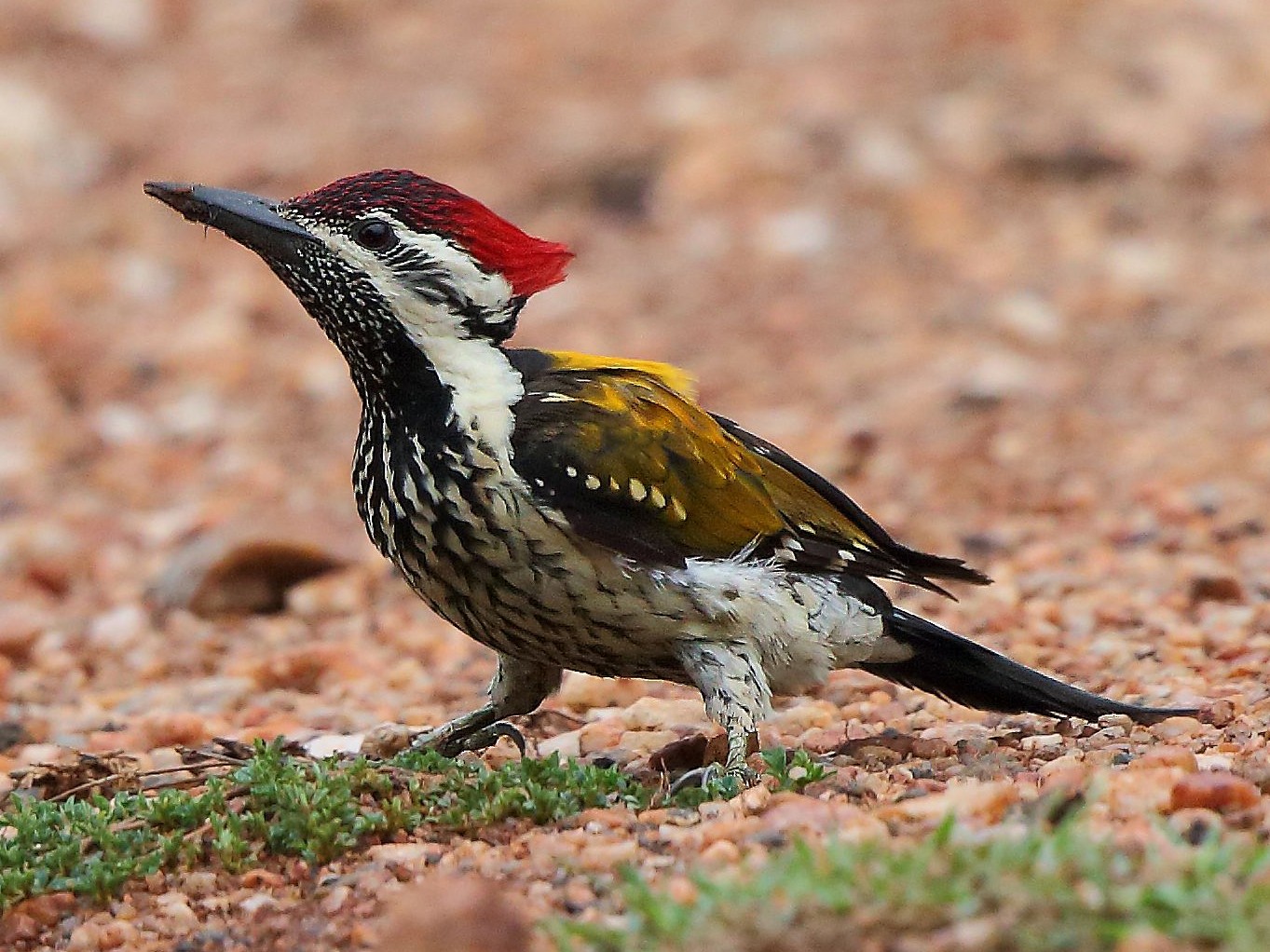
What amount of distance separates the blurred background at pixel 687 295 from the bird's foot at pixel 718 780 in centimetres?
151

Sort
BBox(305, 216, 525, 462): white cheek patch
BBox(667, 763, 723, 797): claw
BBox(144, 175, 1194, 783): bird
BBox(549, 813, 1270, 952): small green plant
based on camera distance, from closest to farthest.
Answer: BBox(549, 813, 1270, 952): small green plant < BBox(667, 763, 723, 797): claw < BBox(144, 175, 1194, 783): bird < BBox(305, 216, 525, 462): white cheek patch

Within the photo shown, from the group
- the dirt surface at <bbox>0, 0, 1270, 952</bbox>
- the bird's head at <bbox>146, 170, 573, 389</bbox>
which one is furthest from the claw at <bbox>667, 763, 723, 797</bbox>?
the bird's head at <bbox>146, 170, 573, 389</bbox>

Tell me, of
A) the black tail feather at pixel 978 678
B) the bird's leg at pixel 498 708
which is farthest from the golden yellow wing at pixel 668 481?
the bird's leg at pixel 498 708

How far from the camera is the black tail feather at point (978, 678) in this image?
4.96m

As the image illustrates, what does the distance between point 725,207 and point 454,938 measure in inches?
318

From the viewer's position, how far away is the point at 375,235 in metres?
4.73

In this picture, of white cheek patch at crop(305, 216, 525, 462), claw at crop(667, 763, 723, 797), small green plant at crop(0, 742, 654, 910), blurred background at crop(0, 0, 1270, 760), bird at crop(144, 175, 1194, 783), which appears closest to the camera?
small green plant at crop(0, 742, 654, 910)

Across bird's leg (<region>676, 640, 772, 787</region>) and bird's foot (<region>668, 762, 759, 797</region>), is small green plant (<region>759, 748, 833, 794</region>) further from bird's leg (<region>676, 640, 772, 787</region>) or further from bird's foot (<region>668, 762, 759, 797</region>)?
bird's leg (<region>676, 640, 772, 787</region>)

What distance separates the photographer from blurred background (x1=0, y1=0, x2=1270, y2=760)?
21.9 feet

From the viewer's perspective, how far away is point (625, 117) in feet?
36.6

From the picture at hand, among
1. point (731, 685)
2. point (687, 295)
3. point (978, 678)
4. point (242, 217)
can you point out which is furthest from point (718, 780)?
point (687, 295)

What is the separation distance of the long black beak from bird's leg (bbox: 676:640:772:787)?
141 cm

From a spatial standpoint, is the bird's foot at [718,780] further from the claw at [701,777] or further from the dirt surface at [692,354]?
the dirt surface at [692,354]

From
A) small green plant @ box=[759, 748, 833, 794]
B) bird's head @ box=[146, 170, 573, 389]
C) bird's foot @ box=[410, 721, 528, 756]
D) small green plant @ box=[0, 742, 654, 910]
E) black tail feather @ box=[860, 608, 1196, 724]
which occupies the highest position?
bird's head @ box=[146, 170, 573, 389]
